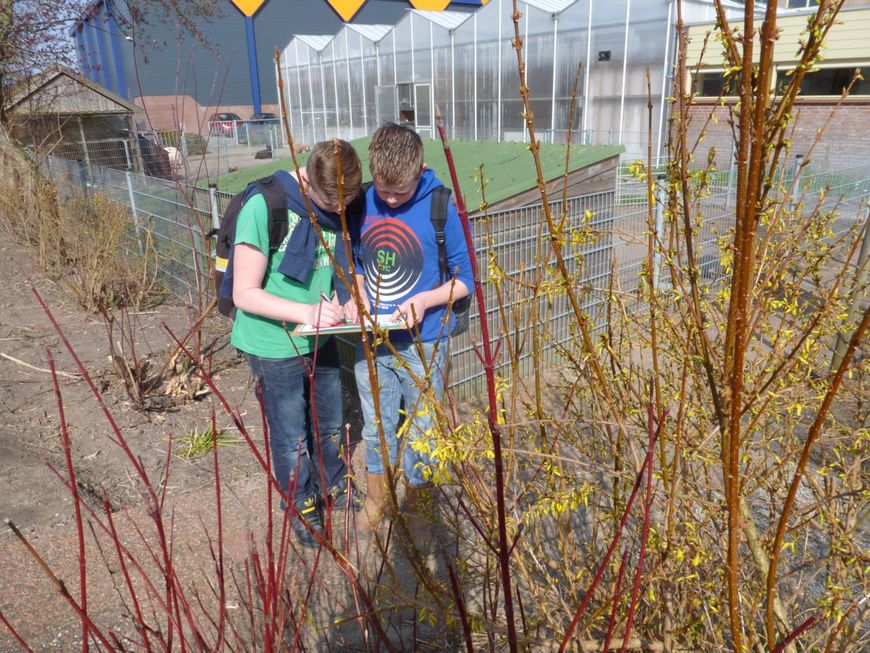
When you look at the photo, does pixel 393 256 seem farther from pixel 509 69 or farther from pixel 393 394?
pixel 509 69

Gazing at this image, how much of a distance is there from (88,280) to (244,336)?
410cm

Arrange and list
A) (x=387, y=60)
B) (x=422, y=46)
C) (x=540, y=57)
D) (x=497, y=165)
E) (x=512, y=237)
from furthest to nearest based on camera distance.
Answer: (x=387, y=60), (x=422, y=46), (x=540, y=57), (x=497, y=165), (x=512, y=237)

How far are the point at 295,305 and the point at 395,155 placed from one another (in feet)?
2.21

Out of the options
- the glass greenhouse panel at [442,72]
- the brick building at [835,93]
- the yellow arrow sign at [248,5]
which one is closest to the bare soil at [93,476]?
the brick building at [835,93]

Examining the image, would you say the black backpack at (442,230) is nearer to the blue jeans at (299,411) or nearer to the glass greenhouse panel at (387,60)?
the blue jeans at (299,411)

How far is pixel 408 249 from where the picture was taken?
2604 millimetres

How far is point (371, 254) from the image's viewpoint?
2619mm

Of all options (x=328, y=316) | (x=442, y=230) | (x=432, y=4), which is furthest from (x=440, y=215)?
(x=432, y=4)

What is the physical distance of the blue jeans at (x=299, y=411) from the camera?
265 cm

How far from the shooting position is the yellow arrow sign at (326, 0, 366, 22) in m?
37.7

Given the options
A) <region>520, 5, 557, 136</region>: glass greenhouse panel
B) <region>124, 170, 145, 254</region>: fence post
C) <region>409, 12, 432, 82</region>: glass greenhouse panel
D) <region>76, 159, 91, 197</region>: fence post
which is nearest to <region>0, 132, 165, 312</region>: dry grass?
<region>124, 170, 145, 254</region>: fence post

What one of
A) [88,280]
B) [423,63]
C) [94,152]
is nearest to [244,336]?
[88,280]

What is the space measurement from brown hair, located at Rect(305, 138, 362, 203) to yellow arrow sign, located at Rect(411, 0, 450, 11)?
126ft

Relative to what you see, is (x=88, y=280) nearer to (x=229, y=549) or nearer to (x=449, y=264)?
(x=229, y=549)
